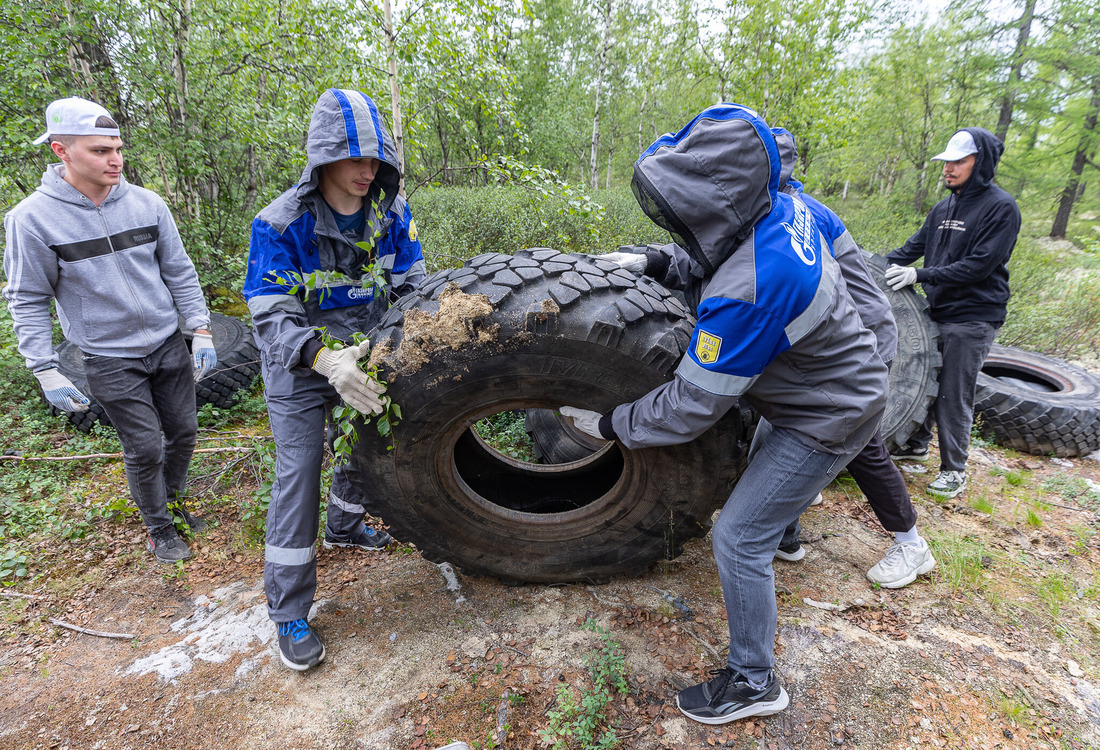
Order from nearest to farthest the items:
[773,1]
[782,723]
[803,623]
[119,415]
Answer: [782,723] → [803,623] → [119,415] → [773,1]

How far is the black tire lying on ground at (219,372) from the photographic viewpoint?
4.03 metres

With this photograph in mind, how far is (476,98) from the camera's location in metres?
4.96

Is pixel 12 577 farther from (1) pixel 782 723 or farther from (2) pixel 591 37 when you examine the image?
(2) pixel 591 37

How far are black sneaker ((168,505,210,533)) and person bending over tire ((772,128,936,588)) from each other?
3.51m

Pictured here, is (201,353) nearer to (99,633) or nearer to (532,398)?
(99,633)

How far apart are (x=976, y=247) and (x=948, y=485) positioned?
1667 millimetres

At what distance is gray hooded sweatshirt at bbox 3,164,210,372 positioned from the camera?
2438 mm

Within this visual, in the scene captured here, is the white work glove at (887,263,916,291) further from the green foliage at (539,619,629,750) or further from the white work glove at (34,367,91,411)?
the white work glove at (34,367,91,411)

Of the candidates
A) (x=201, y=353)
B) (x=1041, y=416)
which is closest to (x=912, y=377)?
(x=1041, y=416)

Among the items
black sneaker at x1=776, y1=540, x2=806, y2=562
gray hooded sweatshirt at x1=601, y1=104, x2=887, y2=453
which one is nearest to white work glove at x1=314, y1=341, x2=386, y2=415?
gray hooded sweatshirt at x1=601, y1=104, x2=887, y2=453

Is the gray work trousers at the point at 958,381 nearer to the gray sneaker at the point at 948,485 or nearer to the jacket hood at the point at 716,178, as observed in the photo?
the gray sneaker at the point at 948,485

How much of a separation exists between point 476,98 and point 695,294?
3.91m

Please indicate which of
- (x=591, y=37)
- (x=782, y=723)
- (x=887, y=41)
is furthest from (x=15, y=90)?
(x=591, y=37)

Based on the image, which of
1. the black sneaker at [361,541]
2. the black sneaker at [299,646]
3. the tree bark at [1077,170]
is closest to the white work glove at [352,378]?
the black sneaker at [299,646]
